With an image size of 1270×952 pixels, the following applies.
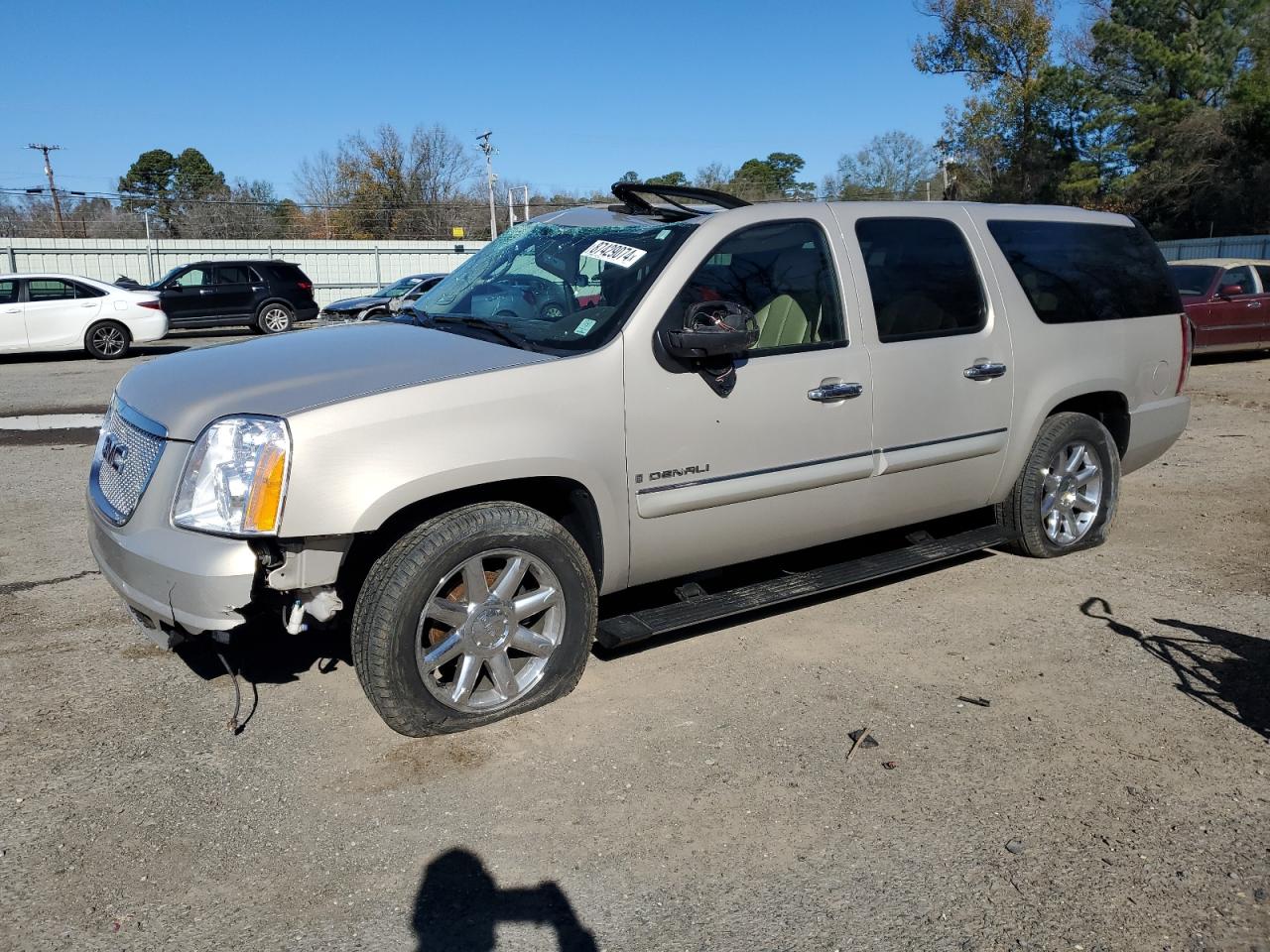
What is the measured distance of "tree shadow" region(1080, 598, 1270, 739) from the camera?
406 cm

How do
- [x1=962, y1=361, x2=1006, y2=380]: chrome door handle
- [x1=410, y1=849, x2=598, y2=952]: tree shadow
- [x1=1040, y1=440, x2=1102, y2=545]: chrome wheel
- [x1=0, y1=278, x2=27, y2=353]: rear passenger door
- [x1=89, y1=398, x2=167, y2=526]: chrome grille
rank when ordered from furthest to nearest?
[x1=0, y1=278, x2=27, y2=353]: rear passenger door → [x1=1040, y1=440, x2=1102, y2=545]: chrome wheel → [x1=962, y1=361, x2=1006, y2=380]: chrome door handle → [x1=89, y1=398, x2=167, y2=526]: chrome grille → [x1=410, y1=849, x2=598, y2=952]: tree shadow

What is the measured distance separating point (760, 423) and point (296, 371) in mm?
1794

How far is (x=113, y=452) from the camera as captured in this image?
4.03 metres

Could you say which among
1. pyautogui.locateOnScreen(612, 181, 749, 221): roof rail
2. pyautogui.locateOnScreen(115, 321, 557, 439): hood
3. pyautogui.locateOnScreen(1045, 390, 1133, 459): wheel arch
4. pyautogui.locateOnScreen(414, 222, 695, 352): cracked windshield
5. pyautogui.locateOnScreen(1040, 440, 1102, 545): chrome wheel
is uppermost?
pyautogui.locateOnScreen(612, 181, 749, 221): roof rail

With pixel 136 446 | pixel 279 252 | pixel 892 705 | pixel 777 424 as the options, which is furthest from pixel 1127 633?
pixel 279 252

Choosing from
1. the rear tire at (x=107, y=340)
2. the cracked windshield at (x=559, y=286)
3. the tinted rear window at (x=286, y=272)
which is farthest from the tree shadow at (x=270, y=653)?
the tinted rear window at (x=286, y=272)

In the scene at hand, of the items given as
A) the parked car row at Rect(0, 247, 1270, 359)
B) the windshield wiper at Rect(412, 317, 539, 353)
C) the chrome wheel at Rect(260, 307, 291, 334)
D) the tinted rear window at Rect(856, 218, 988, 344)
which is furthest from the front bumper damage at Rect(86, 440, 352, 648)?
the chrome wheel at Rect(260, 307, 291, 334)

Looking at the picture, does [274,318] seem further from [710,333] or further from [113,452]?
[710,333]

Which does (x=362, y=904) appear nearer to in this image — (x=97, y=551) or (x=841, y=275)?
(x=97, y=551)

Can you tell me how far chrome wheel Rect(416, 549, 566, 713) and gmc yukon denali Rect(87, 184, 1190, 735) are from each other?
0.01m

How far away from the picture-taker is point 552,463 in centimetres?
381

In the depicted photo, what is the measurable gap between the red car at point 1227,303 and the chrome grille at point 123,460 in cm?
1476

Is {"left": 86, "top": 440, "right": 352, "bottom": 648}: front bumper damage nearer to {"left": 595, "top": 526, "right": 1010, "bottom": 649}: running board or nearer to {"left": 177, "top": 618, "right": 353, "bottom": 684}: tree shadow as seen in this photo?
{"left": 177, "top": 618, "right": 353, "bottom": 684}: tree shadow

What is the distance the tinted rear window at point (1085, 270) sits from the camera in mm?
5438
